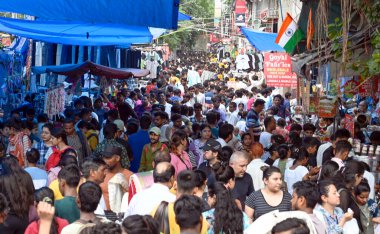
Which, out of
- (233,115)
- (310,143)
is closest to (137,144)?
(310,143)

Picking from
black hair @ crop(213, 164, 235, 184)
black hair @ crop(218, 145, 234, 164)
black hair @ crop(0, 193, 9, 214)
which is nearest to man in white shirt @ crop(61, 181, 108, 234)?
black hair @ crop(0, 193, 9, 214)

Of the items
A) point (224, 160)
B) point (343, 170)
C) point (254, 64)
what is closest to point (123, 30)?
Answer: point (224, 160)

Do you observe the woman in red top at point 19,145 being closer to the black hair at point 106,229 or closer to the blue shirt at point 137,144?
the blue shirt at point 137,144

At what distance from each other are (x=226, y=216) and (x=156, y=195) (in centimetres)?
85

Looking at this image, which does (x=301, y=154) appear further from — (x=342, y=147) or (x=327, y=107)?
(x=327, y=107)

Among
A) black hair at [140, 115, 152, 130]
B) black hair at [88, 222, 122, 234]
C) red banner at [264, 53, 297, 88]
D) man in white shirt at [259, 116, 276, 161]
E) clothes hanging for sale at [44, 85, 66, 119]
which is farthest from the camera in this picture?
red banner at [264, 53, 297, 88]

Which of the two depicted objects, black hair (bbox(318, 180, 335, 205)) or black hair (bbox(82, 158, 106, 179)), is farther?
black hair (bbox(82, 158, 106, 179))

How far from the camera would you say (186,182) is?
735 cm

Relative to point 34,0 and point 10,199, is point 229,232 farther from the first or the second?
point 34,0

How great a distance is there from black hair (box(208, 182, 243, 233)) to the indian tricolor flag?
8.77 metres

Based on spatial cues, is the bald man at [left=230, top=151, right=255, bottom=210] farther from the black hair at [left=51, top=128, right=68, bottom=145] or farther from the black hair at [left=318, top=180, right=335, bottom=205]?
the black hair at [left=51, top=128, right=68, bottom=145]

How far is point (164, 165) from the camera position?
789cm

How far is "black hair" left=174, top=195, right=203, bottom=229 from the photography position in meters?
6.15

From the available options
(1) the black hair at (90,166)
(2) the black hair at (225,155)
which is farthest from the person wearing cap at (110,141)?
(1) the black hair at (90,166)
